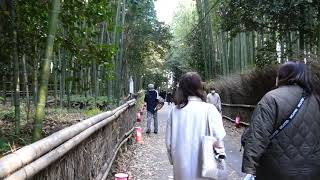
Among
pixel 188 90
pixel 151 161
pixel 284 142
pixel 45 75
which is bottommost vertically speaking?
pixel 151 161

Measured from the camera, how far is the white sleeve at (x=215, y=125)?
3.84m

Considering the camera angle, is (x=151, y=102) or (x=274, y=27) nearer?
(x=274, y=27)

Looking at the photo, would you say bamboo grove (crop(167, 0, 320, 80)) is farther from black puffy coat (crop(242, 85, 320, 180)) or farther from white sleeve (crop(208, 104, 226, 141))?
black puffy coat (crop(242, 85, 320, 180))

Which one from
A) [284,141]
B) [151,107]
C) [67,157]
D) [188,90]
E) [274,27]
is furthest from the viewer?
[151,107]

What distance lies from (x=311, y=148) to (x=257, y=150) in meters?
0.37

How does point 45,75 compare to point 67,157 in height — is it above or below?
above

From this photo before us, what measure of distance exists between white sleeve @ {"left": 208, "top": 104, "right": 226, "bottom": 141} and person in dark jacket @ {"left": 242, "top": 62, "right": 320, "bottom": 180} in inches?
15.7

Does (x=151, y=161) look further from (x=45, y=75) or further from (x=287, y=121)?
(x=287, y=121)

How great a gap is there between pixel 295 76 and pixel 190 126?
88 cm

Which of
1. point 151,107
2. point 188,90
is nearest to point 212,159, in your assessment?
point 188,90

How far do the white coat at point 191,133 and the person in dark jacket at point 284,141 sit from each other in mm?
472

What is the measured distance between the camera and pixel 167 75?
6962 centimetres

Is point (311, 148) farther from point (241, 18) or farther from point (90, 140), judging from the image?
point (241, 18)

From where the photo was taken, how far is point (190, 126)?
12.8 ft
